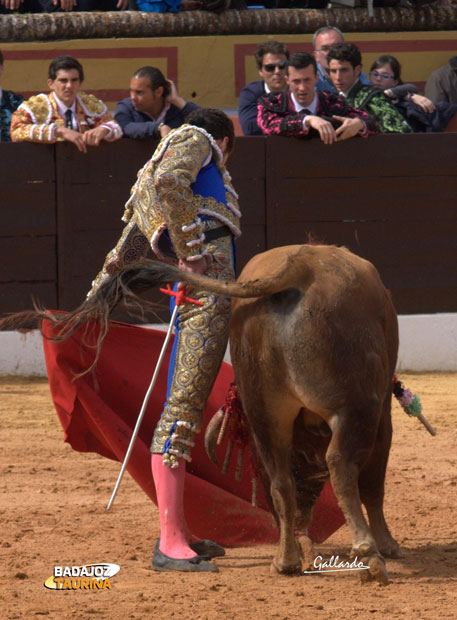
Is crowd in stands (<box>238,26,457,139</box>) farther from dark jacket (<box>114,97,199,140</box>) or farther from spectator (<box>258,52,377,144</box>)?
dark jacket (<box>114,97,199,140</box>)

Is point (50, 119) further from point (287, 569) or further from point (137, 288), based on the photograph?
point (287, 569)

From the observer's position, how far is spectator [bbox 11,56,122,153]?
626cm

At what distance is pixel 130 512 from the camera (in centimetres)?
403

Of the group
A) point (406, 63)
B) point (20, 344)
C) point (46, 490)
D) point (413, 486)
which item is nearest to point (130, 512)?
point (46, 490)

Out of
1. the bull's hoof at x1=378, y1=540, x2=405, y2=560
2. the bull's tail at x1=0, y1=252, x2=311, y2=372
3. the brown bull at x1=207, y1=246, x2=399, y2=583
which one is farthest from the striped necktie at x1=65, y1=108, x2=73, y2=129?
the bull's hoof at x1=378, y1=540, x2=405, y2=560

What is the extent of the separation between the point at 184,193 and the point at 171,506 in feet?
3.02

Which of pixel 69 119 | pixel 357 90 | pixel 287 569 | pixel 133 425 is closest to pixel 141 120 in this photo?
pixel 69 119

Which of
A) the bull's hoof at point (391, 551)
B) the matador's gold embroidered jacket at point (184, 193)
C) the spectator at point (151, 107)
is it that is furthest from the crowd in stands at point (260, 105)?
the bull's hoof at point (391, 551)

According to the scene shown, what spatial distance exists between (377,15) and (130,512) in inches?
237

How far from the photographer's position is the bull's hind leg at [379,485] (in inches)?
128

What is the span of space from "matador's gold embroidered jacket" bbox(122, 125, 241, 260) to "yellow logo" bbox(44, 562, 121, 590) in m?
0.94

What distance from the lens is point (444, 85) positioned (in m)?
7.98

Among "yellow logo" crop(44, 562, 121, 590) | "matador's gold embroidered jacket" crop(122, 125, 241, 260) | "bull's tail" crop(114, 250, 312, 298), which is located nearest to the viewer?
"bull's tail" crop(114, 250, 312, 298)

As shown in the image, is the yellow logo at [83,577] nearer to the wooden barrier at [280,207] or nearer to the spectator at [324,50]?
the wooden barrier at [280,207]
